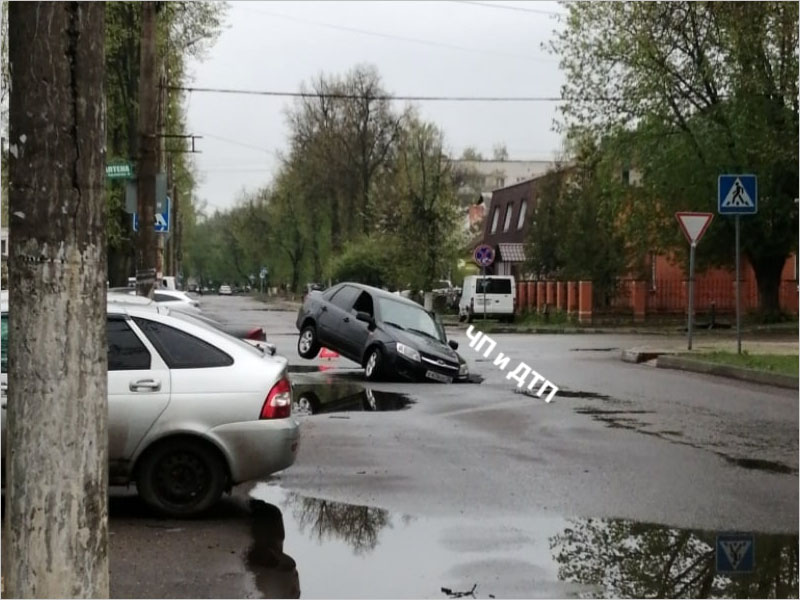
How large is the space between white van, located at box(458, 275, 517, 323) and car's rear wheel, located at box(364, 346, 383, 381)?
2161 cm

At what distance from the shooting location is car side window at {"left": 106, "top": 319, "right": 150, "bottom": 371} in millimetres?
8078

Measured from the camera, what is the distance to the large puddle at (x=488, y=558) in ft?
21.0

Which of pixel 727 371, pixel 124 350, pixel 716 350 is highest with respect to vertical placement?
pixel 124 350

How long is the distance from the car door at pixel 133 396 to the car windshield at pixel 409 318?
1057 centimetres

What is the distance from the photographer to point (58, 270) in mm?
3840

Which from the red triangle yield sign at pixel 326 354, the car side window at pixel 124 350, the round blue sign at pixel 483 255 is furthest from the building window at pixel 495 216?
the car side window at pixel 124 350

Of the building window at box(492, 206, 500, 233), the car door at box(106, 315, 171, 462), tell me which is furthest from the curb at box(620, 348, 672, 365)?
the building window at box(492, 206, 500, 233)

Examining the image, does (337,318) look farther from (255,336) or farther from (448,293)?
(448,293)

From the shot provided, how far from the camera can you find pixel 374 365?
1802 centimetres

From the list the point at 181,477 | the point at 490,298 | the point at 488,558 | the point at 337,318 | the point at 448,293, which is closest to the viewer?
the point at 488,558

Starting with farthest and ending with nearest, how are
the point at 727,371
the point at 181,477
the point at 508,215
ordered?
the point at 508,215 < the point at 727,371 < the point at 181,477

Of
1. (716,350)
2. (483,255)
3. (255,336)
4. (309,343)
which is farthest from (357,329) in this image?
(483,255)

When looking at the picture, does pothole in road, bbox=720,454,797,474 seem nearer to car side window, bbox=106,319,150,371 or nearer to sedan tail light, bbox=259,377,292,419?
sedan tail light, bbox=259,377,292,419

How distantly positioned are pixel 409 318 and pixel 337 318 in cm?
154
